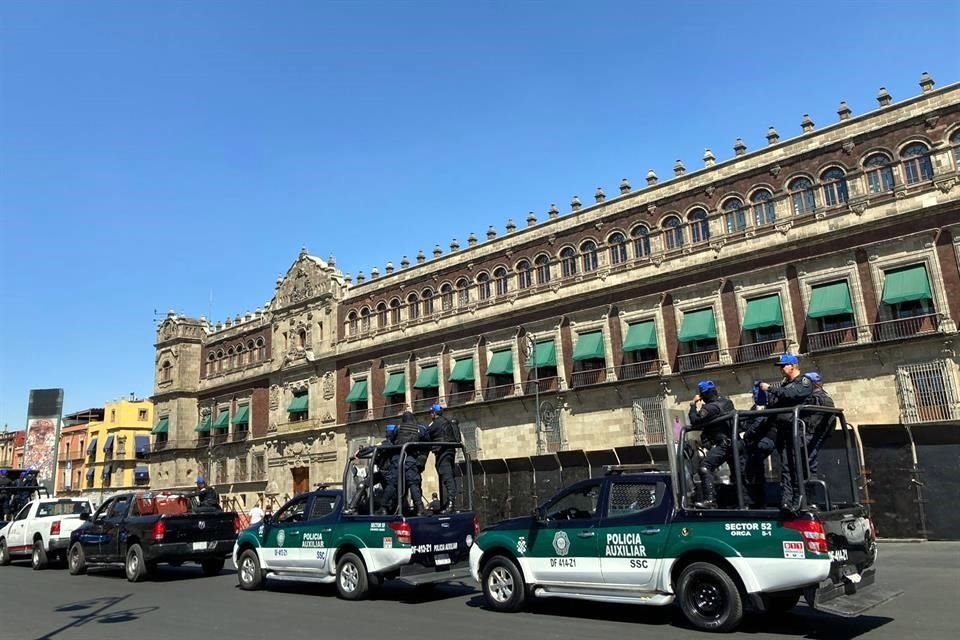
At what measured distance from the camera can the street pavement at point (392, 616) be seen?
8.02 metres

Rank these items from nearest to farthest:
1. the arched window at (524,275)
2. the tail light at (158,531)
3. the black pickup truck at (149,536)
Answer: the tail light at (158,531)
the black pickup truck at (149,536)
the arched window at (524,275)

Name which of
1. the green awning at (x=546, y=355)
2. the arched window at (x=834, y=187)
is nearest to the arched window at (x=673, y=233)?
the arched window at (x=834, y=187)

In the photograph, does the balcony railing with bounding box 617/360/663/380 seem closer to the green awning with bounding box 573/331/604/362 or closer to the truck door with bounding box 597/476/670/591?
the green awning with bounding box 573/331/604/362

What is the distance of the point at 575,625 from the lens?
8570mm

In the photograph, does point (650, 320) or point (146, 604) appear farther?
point (650, 320)

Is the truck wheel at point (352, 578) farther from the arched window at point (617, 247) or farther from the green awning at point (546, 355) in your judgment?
the arched window at point (617, 247)

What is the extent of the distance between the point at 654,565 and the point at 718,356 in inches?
721

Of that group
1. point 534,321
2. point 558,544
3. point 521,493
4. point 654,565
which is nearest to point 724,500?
point 654,565

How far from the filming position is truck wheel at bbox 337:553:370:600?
11.1 meters

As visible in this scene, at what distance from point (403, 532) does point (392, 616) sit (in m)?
1.41

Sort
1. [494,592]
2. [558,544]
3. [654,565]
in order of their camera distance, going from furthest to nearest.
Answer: [494,592], [558,544], [654,565]

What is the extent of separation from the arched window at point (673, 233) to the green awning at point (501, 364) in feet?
27.3

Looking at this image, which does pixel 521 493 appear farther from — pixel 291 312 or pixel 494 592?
pixel 291 312

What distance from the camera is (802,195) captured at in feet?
82.7
